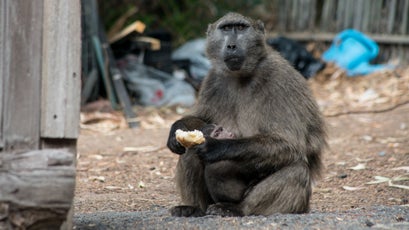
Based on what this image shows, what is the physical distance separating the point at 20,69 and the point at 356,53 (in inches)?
388

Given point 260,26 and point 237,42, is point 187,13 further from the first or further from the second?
point 237,42

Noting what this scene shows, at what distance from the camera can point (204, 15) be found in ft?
45.6

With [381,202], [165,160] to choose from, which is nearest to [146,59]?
[165,160]

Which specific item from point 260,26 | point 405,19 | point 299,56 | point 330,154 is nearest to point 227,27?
point 260,26

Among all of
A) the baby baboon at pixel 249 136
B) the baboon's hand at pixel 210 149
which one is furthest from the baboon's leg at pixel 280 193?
the baboon's hand at pixel 210 149

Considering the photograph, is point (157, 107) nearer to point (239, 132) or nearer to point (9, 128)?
point (239, 132)

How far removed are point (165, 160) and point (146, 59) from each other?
14.3 feet

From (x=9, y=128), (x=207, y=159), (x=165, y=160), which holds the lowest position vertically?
(x=165, y=160)

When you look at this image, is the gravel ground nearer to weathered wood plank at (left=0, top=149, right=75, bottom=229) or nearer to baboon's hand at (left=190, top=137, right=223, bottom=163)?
baboon's hand at (left=190, top=137, right=223, bottom=163)

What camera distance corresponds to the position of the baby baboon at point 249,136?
4.89 meters

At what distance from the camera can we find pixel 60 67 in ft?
12.1

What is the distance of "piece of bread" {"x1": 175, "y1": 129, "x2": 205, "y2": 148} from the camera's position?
15.7 feet

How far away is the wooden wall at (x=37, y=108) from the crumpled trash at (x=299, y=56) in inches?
359

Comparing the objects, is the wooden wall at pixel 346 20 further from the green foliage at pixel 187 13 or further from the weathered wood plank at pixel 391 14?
the green foliage at pixel 187 13
